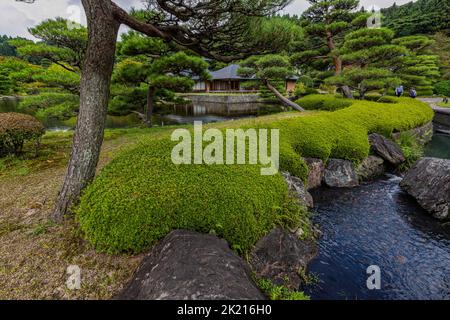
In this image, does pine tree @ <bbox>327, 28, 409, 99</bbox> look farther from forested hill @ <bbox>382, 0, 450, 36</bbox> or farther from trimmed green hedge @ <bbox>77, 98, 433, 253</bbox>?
forested hill @ <bbox>382, 0, 450, 36</bbox>

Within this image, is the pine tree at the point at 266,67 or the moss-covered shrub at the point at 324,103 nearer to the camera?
the pine tree at the point at 266,67

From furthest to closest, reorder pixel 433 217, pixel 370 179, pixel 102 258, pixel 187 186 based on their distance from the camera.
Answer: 1. pixel 370 179
2. pixel 433 217
3. pixel 187 186
4. pixel 102 258

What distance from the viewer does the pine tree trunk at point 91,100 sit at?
269 cm

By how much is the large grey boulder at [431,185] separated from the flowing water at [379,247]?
19 centimetres

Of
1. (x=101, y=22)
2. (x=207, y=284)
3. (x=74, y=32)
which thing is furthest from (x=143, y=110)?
(x=207, y=284)

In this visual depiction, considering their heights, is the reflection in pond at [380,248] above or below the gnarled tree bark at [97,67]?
below

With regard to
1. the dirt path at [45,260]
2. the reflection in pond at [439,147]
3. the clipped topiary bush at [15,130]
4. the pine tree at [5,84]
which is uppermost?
the pine tree at [5,84]

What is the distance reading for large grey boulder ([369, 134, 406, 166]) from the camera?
6912 millimetres

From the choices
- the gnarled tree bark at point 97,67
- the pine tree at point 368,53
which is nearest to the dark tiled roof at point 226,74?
the pine tree at point 368,53

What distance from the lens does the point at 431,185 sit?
5.09 m

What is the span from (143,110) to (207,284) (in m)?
11.0

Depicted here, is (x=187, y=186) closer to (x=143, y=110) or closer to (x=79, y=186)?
(x=79, y=186)

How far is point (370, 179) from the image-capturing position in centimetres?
647

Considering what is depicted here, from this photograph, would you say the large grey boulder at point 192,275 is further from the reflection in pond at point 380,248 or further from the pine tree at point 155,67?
the pine tree at point 155,67
